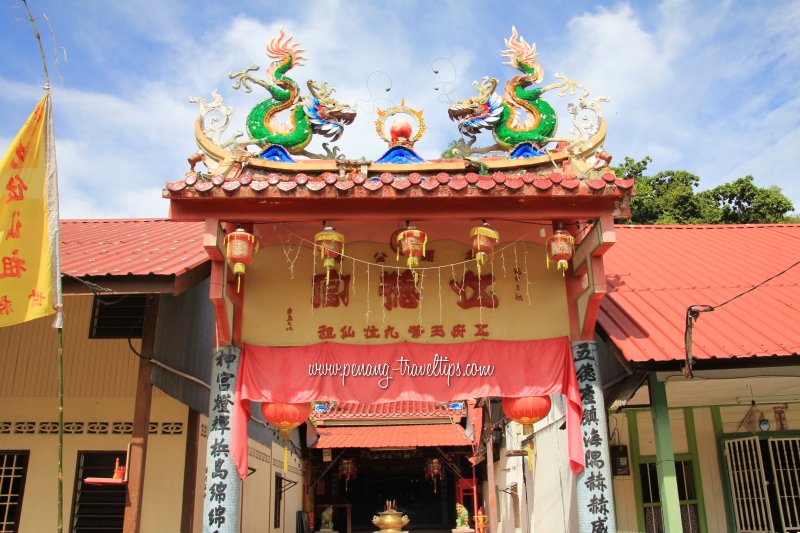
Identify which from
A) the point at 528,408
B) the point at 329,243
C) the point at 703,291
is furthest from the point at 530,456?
the point at 329,243

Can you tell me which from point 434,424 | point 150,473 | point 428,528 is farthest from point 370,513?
point 150,473

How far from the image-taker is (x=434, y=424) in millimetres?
20297

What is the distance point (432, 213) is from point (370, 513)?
18.9 m

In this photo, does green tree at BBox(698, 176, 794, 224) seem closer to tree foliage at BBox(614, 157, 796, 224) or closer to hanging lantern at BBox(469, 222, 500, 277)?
tree foliage at BBox(614, 157, 796, 224)

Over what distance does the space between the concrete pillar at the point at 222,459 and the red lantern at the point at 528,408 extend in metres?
3.50

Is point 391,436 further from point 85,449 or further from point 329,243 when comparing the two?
point 329,243

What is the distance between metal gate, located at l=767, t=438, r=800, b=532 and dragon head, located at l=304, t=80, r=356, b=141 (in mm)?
7873

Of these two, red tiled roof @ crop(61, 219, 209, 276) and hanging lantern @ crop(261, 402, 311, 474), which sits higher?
red tiled roof @ crop(61, 219, 209, 276)

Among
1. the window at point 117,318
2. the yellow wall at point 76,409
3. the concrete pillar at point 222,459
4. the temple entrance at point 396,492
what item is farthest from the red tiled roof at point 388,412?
the concrete pillar at point 222,459

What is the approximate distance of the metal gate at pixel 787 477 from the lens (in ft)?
31.9

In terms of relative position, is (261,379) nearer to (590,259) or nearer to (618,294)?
(590,259)

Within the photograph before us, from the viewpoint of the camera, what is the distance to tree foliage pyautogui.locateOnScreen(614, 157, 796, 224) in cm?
2358

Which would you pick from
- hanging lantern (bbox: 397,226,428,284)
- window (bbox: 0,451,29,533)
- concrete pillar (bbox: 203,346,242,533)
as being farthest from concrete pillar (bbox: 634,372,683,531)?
window (bbox: 0,451,29,533)

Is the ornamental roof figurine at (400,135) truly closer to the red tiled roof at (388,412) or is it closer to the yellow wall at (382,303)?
the yellow wall at (382,303)
